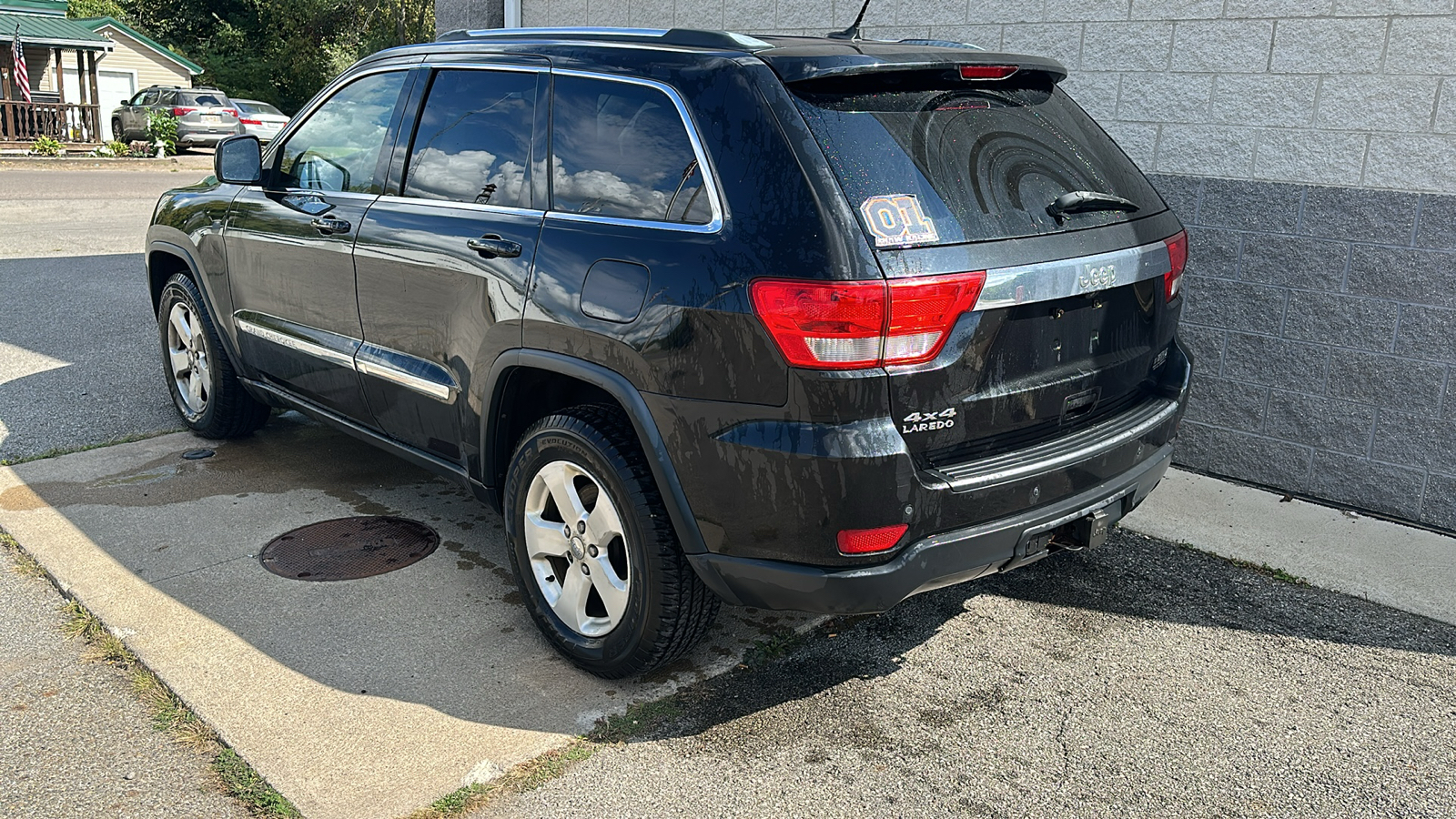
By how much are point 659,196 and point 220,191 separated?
9.79 feet

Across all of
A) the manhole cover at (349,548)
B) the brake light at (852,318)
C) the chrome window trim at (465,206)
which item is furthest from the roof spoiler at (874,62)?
the manhole cover at (349,548)

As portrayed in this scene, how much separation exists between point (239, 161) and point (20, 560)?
175 centimetres

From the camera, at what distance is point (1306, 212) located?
16.4 ft

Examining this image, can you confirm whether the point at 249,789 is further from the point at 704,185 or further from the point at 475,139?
the point at 475,139

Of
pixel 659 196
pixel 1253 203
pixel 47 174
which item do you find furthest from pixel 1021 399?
pixel 47 174

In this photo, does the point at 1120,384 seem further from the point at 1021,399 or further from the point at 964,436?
the point at 964,436

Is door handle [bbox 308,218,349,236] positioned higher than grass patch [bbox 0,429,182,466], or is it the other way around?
door handle [bbox 308,218,349,236]

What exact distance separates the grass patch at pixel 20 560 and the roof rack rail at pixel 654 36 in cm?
247

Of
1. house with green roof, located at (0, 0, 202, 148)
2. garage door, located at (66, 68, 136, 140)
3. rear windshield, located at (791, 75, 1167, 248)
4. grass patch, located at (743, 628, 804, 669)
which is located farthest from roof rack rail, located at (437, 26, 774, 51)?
garage door, located at (66, 68, 136, 140)

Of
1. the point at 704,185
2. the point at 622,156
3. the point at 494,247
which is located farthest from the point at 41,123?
the point at 704,185

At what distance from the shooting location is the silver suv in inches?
1150

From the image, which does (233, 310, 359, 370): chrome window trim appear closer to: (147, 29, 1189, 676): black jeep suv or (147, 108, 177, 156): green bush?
(147, 29, 1189, 676): black jeep suv

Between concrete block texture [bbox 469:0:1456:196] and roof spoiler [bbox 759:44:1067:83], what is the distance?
86.7 inches

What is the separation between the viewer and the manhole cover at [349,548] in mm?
4242
